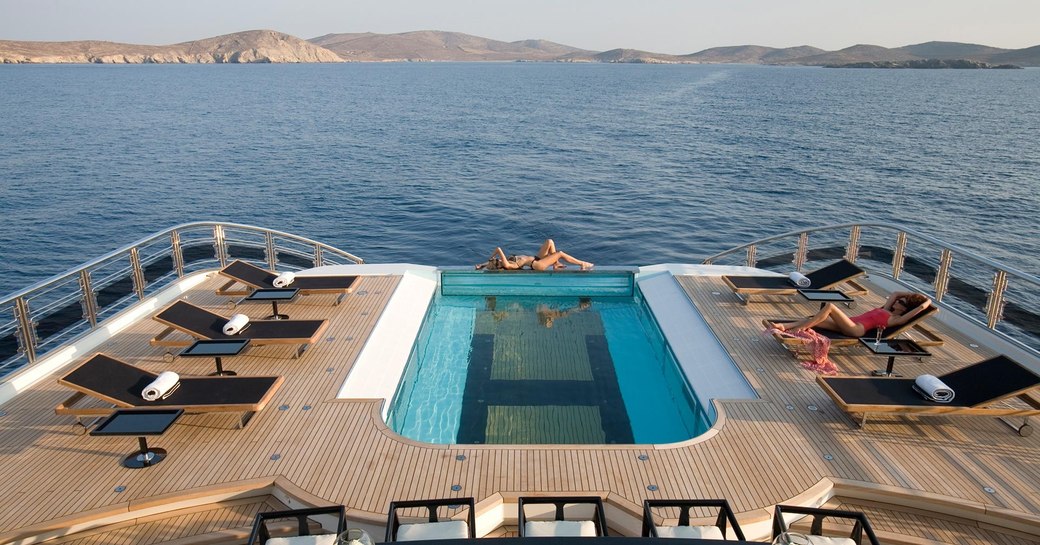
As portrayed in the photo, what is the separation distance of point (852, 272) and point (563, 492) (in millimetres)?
6364

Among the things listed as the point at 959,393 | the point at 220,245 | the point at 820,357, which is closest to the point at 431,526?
the point at 820,357

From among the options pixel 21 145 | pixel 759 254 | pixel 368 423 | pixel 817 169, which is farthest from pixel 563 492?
pixel 21 145

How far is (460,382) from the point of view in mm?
8102

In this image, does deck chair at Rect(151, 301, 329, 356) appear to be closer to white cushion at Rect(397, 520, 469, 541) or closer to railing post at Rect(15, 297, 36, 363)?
railing post at Rect(15, 297, 36, 363)

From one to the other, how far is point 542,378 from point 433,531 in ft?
12.9

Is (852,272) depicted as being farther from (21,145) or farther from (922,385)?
A: (21,145)

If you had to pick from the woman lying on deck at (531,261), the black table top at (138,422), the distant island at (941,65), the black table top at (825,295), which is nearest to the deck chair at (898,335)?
the black table top at (825,295)

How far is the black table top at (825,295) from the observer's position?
9.11m

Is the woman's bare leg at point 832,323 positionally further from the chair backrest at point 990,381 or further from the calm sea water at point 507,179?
the calm sea water at point 507,179

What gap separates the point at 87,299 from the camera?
8117mm

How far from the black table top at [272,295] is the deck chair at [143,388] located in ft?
8.58

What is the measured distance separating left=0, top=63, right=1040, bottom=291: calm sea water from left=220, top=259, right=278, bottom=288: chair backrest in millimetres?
10560

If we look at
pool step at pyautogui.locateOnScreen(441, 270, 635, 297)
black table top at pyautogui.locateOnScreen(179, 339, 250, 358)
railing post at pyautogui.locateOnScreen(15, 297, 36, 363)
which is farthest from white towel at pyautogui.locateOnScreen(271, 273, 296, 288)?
railing post at pyautogui.locateOnScreen(15, 297, 36, 363)

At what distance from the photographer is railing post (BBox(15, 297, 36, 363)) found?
23.1ft
